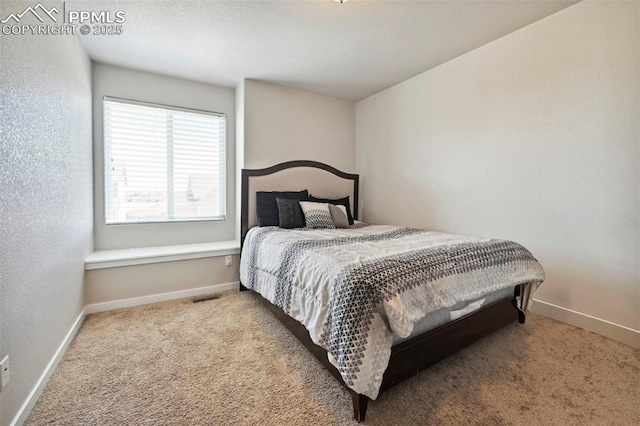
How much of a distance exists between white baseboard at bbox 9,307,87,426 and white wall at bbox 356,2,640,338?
3.38 metres

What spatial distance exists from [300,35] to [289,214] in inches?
67.5

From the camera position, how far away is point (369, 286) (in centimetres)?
131

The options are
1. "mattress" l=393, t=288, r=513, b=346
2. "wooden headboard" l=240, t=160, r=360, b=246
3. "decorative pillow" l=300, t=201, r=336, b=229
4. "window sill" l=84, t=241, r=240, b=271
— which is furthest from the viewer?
"wooden headboard" l=240, t=160, r=360, b=246

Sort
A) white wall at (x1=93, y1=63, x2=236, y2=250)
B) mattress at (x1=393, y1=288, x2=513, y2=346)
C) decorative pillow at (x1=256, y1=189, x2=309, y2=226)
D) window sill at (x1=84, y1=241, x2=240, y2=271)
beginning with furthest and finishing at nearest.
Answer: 1. decorative pillow at (x1=256, y1=189, x2=309, y2=226)
2. white wall at (x1=93, y1=63, x2=236, y2=250)
3. window sill at (x1=84, y1=241, x2=240, y2=271)
4. mattress at (x1=393, y1=288, x2=513, y2=346)

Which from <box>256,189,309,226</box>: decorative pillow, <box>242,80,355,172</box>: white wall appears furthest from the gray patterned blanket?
<box>242,80,355,172</box>: white wall

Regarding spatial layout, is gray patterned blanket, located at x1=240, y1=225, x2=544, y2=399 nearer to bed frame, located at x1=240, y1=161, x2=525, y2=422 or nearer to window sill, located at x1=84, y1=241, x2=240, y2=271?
bed frame, located at x1=240, y1=161, x2=525, y2=422

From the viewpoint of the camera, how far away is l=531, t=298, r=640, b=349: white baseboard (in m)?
1.95

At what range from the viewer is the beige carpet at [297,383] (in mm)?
1334

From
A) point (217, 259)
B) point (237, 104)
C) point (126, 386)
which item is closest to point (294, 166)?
point (237, 104)

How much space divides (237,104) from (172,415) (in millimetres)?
3253

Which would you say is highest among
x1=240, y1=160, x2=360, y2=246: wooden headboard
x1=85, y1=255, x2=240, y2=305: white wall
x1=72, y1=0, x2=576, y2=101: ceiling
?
x1=72, y1=0, x2=576, y2=101: ceiling

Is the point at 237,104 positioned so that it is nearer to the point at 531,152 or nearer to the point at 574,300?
the point at 531,152

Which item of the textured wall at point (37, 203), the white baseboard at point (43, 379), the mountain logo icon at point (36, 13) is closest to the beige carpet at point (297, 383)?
the white baseboard at point (43, 379)

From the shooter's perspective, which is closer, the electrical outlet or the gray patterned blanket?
the electrical outlet
